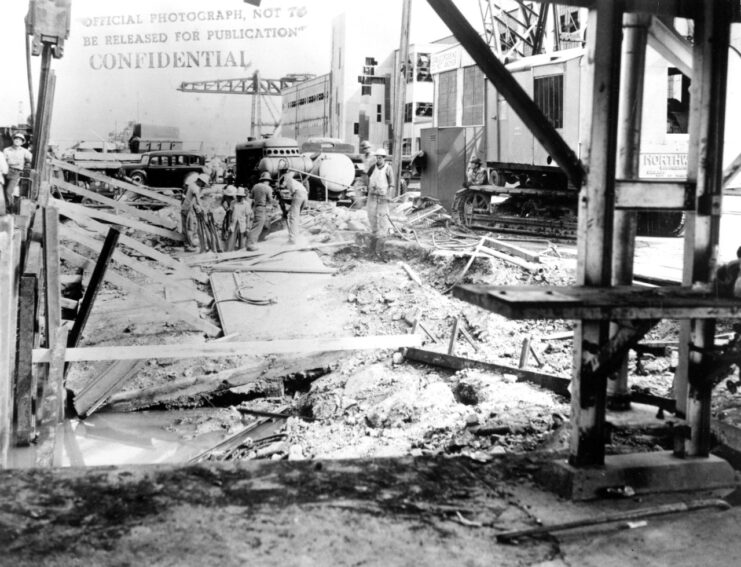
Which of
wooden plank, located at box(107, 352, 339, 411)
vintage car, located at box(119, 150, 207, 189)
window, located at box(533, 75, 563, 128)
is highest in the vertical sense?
window, located at box(533, 75, 563, 128)

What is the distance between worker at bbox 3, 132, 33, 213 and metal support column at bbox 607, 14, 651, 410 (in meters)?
4.62

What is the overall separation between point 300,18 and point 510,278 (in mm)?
4340

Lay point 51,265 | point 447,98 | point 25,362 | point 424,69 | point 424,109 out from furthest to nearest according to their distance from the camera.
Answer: point 424,109 < point 424,69 < point 447,98 < point 51,265 < point 25,362

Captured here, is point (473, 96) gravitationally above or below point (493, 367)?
above

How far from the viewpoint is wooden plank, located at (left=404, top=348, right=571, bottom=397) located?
19.6ft

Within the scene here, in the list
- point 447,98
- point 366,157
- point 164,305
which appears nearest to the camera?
point 164,305

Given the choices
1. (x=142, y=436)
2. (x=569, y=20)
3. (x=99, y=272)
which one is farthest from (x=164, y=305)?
(x=569, y=20)

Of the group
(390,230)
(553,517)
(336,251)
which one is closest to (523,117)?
(553,517)

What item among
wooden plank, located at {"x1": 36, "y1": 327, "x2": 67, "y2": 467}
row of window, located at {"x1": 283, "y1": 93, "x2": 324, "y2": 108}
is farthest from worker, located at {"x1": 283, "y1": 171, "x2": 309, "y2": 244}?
wooden plank, located at {"x1": 36, "y1": 327, "x2": 67, "y2": 467}

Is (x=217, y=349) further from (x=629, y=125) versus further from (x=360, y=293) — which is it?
(x=629, y=125)

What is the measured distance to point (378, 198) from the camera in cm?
1112

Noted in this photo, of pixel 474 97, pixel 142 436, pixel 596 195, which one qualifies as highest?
pixel 474 97

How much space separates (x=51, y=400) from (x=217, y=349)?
53.4 inches

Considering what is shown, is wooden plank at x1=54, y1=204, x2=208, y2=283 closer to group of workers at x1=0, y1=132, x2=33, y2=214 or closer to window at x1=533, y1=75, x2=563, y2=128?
group of workers at x1=0, y1=132, x2=33, y2=214
